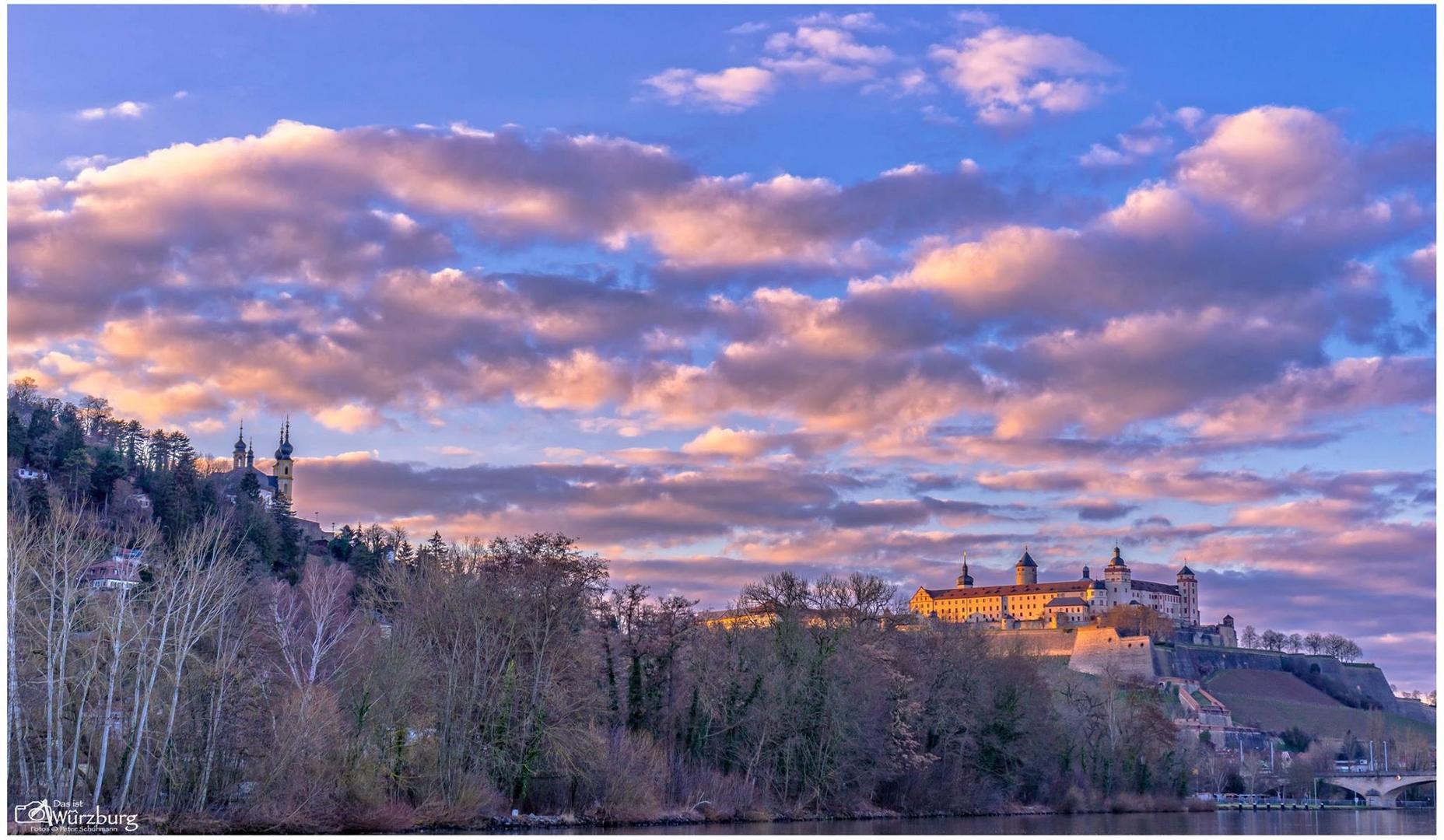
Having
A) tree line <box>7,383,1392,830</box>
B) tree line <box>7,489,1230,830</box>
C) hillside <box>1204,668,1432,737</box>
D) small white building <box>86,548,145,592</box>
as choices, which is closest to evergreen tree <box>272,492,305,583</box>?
tree line <box>7,383,1392,830</box>

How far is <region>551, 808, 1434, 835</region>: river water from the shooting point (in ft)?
155

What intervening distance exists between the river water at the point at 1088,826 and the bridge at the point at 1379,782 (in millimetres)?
38218

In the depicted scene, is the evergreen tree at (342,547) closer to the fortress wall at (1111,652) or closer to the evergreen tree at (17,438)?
the evergreen tree at (17,438)

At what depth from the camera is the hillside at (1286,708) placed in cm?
16838

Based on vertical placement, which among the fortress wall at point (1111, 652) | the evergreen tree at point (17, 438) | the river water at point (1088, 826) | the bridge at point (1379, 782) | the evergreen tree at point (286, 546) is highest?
the evergreen tree at point (17, 438)

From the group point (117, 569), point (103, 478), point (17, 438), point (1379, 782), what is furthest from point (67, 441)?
point (1379, 782)

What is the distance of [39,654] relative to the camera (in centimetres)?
3562

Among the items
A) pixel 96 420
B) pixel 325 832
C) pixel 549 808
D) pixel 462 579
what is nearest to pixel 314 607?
pixel 462 579

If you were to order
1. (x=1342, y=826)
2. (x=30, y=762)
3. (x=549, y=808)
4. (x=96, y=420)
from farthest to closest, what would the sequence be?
(x=96, y=420)
(x=1342, y=826)
(x=549, y=808)
(x=30, y=762)

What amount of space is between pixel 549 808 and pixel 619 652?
933 cm

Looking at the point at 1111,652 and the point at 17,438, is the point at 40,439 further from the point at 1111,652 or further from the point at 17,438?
the point at 1111,652

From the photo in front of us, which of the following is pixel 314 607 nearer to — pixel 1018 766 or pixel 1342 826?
pixel 1018 766

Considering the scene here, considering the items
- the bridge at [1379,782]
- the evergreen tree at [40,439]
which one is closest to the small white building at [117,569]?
→ the evergreen tree at [40,439]

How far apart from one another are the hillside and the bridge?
4089cm
